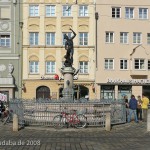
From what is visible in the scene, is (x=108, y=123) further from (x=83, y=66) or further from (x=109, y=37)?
(x=109, y=37)

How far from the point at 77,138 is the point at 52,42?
3506 centimetres

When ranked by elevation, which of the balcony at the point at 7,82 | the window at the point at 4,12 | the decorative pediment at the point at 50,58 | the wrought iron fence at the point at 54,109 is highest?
the window at the point at 4,12

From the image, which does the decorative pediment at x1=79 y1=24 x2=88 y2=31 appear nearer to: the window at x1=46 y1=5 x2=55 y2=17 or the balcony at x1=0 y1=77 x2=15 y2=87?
the window at x1=46 y1=5 x2=55 y2=17

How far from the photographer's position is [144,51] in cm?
5300

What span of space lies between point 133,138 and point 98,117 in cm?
442

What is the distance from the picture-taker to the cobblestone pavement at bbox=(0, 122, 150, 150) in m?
15.3

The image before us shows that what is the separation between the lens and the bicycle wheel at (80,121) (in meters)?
21.8

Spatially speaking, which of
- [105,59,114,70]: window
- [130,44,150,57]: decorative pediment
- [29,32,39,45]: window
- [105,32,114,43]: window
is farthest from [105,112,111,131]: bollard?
[29,32,39,45]: window

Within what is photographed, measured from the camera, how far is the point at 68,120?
21.8 meters

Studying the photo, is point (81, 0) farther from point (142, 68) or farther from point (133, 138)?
point (133, 138)

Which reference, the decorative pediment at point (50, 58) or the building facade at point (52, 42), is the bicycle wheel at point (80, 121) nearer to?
the building facade at point (52, 42)

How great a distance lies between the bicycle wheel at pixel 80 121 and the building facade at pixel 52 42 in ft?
97.3

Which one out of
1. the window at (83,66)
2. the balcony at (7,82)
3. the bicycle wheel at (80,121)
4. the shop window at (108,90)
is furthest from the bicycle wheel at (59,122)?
the shop window at (108,90)

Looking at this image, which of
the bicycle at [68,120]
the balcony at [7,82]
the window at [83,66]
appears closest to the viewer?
the bicycle at [68,120]
